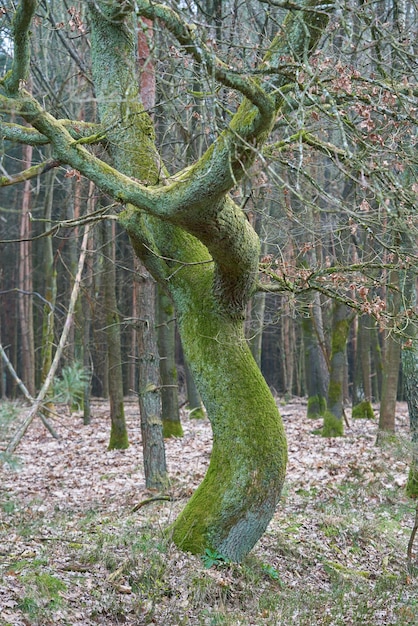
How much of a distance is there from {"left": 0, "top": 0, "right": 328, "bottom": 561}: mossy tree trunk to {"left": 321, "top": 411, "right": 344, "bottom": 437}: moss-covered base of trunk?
7896 mm

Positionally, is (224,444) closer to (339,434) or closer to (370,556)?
(370,556)

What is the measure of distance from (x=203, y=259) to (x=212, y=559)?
3.15 meters

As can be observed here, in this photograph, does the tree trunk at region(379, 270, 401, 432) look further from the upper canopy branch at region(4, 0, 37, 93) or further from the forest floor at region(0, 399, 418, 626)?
the upper canopy branch at region(4, 0, 37, 93)

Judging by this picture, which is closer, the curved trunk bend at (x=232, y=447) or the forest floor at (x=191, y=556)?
the forest floor at (x=191, y=556)

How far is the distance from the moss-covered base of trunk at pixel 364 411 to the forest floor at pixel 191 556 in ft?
18.7

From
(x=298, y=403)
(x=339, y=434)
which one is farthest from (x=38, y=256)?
(x=339, y=434)

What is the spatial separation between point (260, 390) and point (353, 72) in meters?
3.28

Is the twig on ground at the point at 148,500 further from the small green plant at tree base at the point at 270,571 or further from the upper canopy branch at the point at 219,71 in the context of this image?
the upper canopy branch at the point at 219,71

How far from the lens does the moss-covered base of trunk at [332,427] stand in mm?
14586

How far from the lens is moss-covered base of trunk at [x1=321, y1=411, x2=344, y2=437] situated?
47.9 ft

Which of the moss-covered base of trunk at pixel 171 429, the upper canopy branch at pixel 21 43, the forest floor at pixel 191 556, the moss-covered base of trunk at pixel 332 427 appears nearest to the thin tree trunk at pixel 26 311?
the moss-covered base of trunk at pixel 171 429

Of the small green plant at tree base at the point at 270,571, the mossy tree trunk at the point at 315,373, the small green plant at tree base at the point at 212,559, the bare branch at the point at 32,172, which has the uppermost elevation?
the bare branch at the point at 32,172

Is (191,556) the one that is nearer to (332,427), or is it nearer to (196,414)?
(332,427)

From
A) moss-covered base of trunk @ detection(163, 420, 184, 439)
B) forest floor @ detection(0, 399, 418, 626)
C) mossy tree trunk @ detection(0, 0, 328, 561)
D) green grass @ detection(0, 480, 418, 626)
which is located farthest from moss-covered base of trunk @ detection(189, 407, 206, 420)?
mossy tree trunk @ detection(0, 0, 328, 561)
